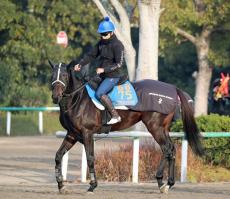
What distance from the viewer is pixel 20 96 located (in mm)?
34156

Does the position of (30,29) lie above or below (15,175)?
above

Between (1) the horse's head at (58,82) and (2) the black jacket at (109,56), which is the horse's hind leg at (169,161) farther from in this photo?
(1) the horse's head at (58,82)

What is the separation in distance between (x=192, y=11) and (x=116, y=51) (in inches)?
778

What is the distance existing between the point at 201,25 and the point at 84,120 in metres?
21.0

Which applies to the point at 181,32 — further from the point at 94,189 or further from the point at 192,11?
the point at 94,189

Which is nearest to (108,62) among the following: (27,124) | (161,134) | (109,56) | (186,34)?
(109,56)

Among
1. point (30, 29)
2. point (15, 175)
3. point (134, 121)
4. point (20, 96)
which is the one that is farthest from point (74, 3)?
point (134, 121)

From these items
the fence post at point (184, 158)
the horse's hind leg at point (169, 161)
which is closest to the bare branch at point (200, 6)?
the fence post at point (184, 158)

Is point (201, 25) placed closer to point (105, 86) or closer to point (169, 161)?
point (169, 161)

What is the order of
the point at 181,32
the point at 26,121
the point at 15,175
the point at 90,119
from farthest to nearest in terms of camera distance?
the point at 181,32, the point at 26,121, the point at 15,175, the point at 90,119

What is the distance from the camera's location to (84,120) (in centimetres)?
1473

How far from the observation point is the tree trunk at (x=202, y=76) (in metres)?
35.8

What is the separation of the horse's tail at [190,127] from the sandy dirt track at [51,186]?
2.26 ft

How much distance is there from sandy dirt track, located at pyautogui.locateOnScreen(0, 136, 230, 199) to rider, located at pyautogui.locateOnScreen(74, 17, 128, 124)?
1.31m
